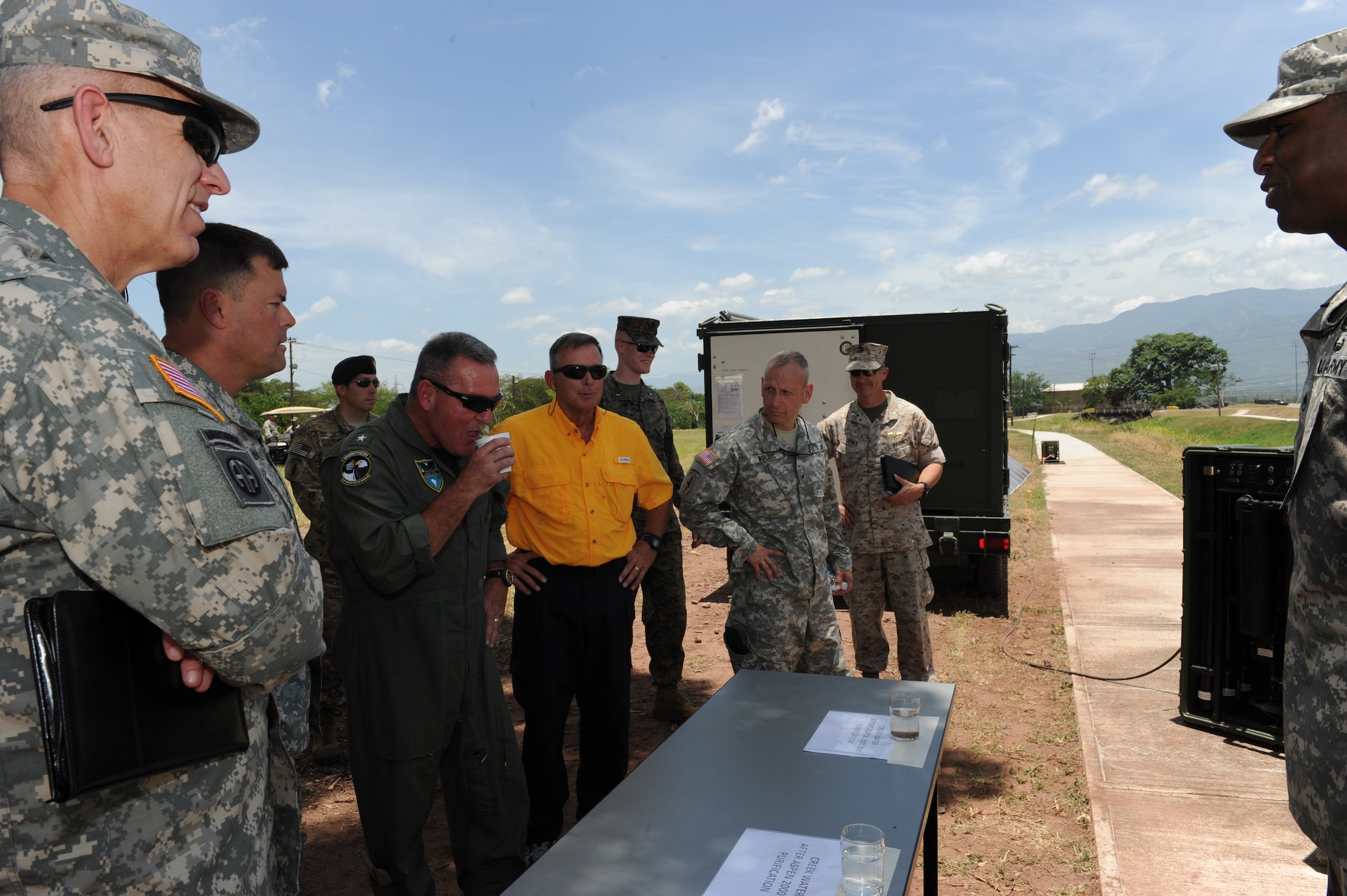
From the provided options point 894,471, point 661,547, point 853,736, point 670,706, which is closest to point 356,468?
point 853,736

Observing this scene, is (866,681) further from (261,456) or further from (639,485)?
(261,456)

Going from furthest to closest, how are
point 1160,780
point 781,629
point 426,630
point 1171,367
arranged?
1. point 1171,367
2. point 1160,780
3. point 781,629
4. point 426,630

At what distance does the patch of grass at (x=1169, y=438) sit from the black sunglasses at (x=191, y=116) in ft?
53.6

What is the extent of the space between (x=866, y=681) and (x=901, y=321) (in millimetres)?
4835

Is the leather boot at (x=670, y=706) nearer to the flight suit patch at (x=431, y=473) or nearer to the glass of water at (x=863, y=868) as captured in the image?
the flight suit patch at (x=431, y=473)

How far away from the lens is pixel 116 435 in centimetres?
104

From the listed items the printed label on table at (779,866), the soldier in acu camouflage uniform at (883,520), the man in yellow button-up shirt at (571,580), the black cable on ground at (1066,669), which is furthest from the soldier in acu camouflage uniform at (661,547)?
the printed label on table at (779,866)

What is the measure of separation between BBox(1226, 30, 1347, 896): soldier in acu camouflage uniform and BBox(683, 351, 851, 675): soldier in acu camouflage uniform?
2159 millimetres

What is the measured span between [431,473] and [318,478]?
6.09 feet

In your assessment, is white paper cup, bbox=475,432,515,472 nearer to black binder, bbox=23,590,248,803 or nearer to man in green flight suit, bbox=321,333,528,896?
man in green flight suit, bbox=321,333,528,896

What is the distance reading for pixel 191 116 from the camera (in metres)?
1.26

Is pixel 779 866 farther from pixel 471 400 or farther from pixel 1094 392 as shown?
pixel 1094 392

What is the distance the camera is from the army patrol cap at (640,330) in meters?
5.09

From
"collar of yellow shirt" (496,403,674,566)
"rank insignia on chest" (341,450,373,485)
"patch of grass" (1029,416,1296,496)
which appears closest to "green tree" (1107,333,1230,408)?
"patch of grass" (1029,416,1296,496)
